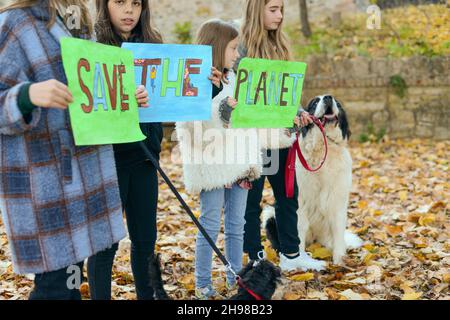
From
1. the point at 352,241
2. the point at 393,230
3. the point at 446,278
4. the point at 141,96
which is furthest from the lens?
the point at 393,230

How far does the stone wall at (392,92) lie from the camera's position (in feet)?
37.9

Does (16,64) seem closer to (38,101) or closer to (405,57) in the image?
(38,101)

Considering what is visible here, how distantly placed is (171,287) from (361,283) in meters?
1.39

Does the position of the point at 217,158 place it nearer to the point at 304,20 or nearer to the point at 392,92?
the point at 392,92

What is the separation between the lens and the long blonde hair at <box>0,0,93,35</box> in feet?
8.21

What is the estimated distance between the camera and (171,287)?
4227 millimetres

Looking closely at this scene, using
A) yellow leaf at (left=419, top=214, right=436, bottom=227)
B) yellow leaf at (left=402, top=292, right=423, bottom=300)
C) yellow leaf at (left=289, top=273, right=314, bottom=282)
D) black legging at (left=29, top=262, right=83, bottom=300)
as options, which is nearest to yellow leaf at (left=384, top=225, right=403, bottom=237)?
yellow leaf at (left=419, top=214, right=436, bottom=227)

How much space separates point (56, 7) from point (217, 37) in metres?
1.32

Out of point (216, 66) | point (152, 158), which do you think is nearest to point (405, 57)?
point (216, 66)

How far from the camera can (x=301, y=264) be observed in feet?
15.4

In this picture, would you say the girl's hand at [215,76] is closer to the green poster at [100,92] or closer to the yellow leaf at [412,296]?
the green poster at [100,92]

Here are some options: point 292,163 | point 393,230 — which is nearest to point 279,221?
point 292,163

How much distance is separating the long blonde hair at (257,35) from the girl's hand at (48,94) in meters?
2.08

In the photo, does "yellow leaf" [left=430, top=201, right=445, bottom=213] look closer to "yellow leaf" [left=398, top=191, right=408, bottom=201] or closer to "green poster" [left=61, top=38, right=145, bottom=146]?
"yellow leaf" [left=398, top=191, right=408, bottom=201]
